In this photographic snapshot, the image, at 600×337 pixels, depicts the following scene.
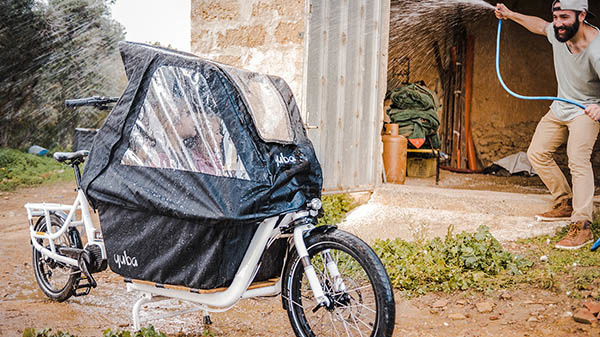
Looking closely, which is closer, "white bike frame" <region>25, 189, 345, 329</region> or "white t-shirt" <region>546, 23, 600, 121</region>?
"white bike frame" <region>25, 189, 345, 329</region>

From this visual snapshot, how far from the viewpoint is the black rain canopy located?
8.65 feet

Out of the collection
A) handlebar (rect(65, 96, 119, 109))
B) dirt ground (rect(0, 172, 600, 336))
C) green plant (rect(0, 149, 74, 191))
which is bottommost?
green plant (rect(0, 149, 74, 191))

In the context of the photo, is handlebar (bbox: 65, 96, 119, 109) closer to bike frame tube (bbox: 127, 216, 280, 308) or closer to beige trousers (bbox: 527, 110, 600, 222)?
bike frame tube (bbox: 127, 216, 280, 308)

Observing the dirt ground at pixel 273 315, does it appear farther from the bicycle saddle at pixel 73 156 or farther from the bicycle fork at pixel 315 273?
the bicycle saddle at pixel 73 156

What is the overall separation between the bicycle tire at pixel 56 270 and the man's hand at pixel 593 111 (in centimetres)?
389

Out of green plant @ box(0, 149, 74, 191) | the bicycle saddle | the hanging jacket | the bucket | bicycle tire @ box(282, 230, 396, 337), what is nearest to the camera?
bicycle tire @ box(282, 230, 396, 337)

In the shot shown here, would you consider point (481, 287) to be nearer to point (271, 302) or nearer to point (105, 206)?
point (271, 302)

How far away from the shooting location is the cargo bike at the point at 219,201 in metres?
2.64

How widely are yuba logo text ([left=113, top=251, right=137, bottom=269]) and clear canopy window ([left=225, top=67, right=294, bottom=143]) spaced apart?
0.98 metres

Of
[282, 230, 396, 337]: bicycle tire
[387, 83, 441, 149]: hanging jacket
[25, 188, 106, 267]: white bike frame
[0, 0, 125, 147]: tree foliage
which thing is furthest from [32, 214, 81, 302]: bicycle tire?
[0, 0, 125, 147]: tree foliage

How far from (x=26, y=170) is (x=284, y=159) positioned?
9912 mm

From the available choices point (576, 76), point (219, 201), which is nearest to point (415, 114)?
point (576, 76)

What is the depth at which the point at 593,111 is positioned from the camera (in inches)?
163

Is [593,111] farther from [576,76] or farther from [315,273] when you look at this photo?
[315,273]
